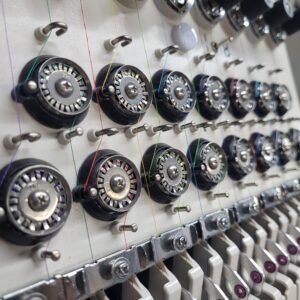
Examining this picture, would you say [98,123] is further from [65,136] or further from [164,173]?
[164,173]

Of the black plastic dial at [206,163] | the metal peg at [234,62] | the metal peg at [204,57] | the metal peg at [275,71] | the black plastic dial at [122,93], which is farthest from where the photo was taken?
the metal peg at [275,71]

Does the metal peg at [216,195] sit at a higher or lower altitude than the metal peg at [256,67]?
lower

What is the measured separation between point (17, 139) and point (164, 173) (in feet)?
1.37

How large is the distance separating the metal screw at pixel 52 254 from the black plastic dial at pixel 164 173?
13.0 inches

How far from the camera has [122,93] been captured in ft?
3.12

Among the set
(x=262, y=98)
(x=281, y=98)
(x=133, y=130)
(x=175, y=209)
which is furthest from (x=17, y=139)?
(x=281, y=98)

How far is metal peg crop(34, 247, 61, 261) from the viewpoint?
74 cm

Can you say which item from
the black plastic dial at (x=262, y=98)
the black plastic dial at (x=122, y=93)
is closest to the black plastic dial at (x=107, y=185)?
the black plastic dial at (x=122, y=93)

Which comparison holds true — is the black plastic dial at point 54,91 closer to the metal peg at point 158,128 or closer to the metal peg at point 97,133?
the metal peg at point 97,133

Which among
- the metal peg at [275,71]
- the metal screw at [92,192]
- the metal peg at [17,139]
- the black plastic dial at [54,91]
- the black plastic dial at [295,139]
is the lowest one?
the metal screw at [92,192]

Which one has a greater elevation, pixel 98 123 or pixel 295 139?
pixel 98 123

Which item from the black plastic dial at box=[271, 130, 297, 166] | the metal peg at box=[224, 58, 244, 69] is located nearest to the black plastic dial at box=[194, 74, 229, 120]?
the metal peg at box=[224, 58, 244, 69]

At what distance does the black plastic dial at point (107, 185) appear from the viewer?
0.85 metres

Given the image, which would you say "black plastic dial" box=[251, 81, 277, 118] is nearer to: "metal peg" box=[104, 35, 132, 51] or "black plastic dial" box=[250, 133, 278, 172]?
"black plastic dial" box=[250, 133, 278, 172]
